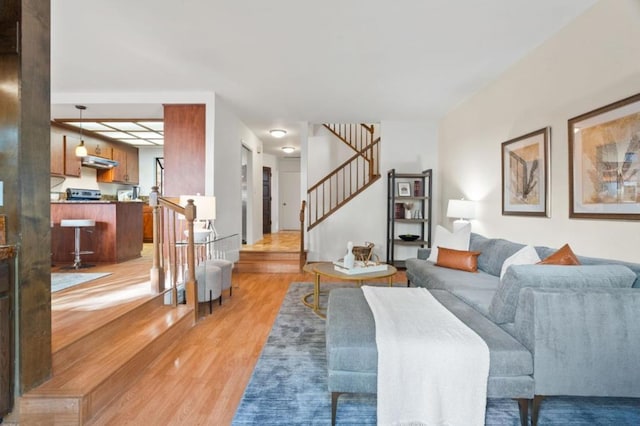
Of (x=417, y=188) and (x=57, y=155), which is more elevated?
(x=57, y=155)

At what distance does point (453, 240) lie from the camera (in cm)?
366

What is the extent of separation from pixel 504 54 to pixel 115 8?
3.76m

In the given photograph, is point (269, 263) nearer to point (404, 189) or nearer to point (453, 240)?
Result: point (404, 189)

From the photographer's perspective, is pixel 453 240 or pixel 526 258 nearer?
pixel 526 258

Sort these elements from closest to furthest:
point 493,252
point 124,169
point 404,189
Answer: point 493,252 < point 404,189 < point 124,169

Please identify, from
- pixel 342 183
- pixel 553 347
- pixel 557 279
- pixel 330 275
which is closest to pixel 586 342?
pixel 553 347

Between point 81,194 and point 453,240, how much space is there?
6.78 m

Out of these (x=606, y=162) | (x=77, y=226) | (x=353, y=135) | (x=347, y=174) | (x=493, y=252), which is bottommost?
(x=493, y=252)

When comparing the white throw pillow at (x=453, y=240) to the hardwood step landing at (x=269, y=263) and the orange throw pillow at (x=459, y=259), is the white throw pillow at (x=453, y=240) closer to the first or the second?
the orange throw pillow at (x=459, y=259)

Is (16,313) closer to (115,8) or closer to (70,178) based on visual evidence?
(115,8)

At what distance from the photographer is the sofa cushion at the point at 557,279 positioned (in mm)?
1721

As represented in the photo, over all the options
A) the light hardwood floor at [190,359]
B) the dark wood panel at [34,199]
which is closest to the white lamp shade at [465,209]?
the light hardwood floor at [190,359]

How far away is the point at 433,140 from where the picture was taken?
5699 mm

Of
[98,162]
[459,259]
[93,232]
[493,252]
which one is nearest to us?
[493,252]
